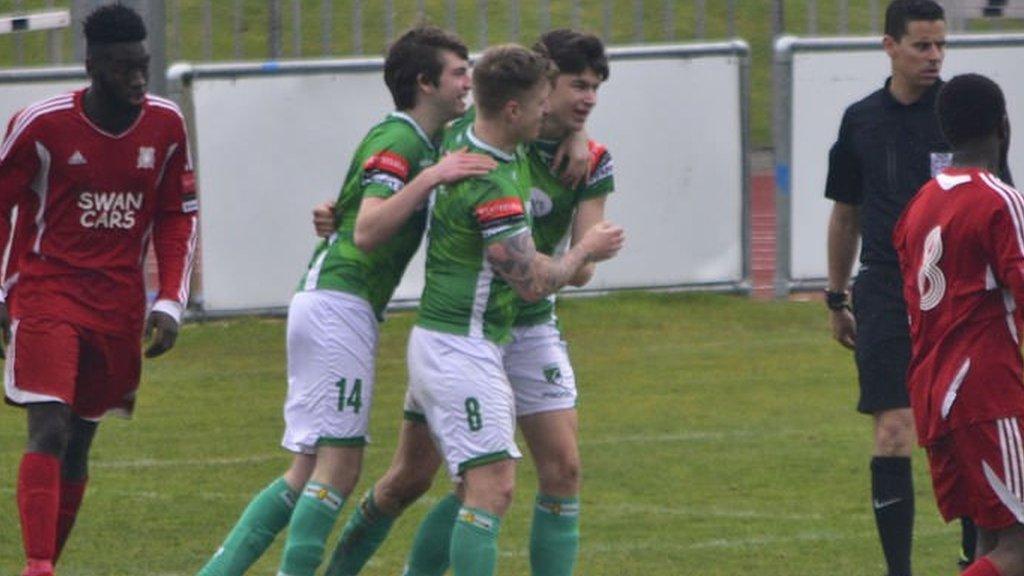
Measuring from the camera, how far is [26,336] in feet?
26.7

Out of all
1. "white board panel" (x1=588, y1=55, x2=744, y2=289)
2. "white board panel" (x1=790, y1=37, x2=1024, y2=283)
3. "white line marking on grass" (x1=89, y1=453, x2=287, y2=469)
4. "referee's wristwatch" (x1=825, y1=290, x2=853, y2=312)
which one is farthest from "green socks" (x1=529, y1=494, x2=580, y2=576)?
"white board panel" (x1=790, y1=37, x2=1024, y2=283)

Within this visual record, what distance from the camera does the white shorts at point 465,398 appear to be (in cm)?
719

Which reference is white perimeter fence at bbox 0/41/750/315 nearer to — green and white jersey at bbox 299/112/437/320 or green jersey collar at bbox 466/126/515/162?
green and white jersey at bbox 299/112/437/320

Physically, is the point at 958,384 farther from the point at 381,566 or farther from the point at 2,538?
the point at 2,538

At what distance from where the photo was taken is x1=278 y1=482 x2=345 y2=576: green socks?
24.6ft

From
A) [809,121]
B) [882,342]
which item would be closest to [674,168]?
[809,121]

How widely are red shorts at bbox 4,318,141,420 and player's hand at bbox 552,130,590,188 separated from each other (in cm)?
175

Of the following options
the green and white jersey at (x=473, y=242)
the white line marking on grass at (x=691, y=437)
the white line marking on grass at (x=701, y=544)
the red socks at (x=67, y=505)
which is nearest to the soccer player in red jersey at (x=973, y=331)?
the green and white jersey at (x=473, y=242)

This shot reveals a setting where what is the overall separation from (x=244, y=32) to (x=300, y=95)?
1319 mm

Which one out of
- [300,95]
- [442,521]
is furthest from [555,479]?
[300,95]

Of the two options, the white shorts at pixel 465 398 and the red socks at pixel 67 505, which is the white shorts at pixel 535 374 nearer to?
the white shorts at pixel 465 398

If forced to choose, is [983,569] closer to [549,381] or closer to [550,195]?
[549,381]

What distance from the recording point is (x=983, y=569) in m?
6.82

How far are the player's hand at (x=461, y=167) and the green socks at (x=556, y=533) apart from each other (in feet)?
4.27
